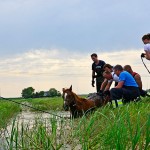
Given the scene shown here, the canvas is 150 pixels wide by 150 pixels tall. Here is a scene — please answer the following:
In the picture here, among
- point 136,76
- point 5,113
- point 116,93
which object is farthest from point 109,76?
point 5,113

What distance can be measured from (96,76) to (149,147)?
31.2ft

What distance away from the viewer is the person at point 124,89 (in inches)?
405

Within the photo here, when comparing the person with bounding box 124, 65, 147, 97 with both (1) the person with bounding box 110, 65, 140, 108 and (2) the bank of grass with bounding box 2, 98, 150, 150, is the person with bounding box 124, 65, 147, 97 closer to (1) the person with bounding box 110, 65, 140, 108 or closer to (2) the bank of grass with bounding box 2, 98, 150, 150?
(1) the person with bounding box 110, 65, 140, 108

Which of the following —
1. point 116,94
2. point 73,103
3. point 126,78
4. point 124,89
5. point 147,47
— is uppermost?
point 147,47

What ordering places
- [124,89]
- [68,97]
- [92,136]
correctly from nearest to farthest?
[92,136], [68,97], [124,89]

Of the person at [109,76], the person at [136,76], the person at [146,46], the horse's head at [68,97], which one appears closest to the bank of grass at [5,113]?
the horse's head at [68,97]

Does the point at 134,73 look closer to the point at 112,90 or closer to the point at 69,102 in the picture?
the point at 112,90

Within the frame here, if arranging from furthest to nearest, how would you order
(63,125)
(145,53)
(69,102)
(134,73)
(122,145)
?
1. (134,73)
2. (69,102)
3. (145,53)
4. (63,125)
5. (122,145)

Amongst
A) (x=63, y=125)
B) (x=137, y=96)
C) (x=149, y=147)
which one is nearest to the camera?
(x=149, y=147)

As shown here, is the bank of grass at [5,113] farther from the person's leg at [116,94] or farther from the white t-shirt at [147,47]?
the white t-shirt at [147,47]

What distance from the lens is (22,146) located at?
4.02 m

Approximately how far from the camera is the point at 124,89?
1045 cm

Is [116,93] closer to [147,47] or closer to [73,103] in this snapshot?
[73,103]

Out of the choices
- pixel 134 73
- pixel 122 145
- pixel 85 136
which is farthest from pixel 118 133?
pixel 134 73
